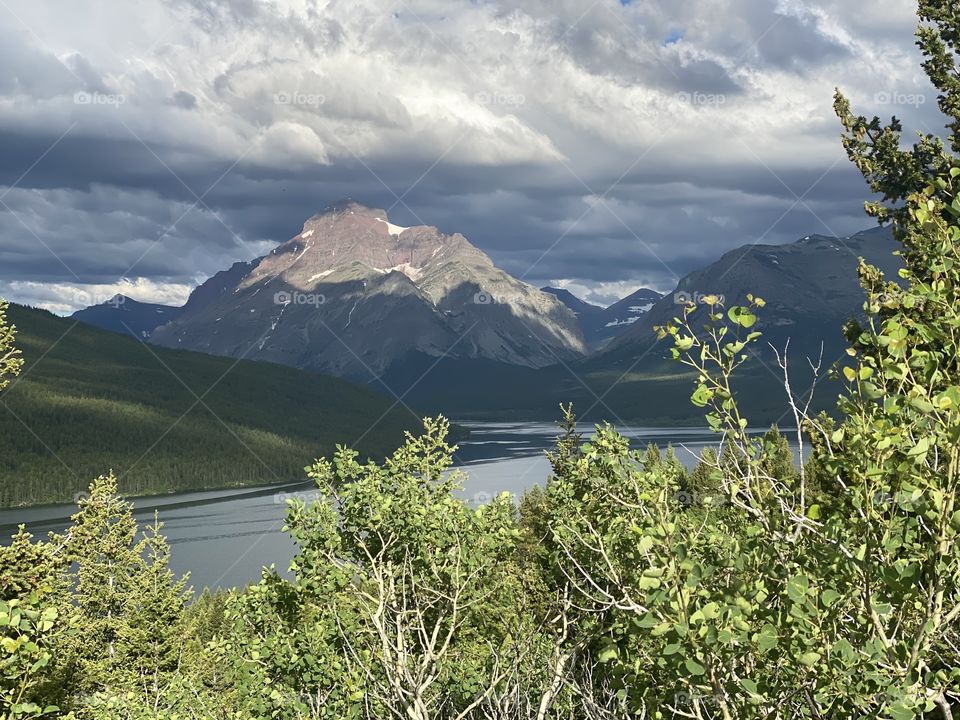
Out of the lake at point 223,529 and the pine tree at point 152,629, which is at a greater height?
the pine tree at point 152,629

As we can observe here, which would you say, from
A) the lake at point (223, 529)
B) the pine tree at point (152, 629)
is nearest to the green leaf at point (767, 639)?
the pine tree at point (152, 629)

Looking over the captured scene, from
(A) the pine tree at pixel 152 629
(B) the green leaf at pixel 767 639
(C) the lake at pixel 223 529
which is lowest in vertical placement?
(C) the lake at pixel 223 529

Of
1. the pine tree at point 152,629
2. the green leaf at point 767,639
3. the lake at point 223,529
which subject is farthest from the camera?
the lake at point 223,529

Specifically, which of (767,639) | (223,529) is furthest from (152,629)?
(223,529)

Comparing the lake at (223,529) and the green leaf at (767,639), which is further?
the lake at (223,529)

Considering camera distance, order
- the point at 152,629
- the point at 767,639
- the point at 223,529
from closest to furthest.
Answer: the point at 767,639, the point at 152,629, the point at 223,529

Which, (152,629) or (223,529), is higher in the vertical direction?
(152,629)

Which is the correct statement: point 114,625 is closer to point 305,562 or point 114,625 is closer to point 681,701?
point 305,562

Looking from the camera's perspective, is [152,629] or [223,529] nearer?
[152,629]

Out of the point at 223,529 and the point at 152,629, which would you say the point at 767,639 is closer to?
the point at 152,629

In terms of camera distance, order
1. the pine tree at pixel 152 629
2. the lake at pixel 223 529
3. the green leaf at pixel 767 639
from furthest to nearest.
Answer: the lake at pixel 223 529 → the pine tree at pixel 152 629 → the green leaf at pixel 767 639

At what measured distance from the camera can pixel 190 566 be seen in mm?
121188

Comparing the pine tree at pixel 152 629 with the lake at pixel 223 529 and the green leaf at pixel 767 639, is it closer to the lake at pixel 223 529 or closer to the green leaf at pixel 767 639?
the green leaf at pixel 767 639

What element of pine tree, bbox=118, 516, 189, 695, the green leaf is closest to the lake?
pine tree, bbox=118, 516, 189, 695
